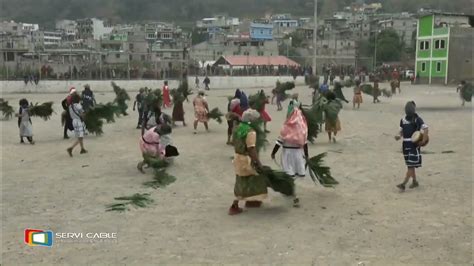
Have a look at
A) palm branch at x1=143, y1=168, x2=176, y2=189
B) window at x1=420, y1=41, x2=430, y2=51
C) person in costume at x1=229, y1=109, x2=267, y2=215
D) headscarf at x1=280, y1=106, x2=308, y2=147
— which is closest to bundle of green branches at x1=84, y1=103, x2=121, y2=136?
palm branch at x1=143, y1=168, x2=176, y2=189

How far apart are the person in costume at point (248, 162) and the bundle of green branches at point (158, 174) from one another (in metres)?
2.32

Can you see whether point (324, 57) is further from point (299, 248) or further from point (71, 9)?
point (71, 9)

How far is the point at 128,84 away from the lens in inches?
1639

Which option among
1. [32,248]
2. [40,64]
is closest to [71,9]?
[40,64]

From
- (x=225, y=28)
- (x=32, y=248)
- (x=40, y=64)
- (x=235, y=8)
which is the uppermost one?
(x=235, y=8)

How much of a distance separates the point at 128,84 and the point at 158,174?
109 feet

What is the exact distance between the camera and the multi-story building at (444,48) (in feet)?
152

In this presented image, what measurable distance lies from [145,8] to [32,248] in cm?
17879

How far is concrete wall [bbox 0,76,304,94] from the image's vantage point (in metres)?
38.1

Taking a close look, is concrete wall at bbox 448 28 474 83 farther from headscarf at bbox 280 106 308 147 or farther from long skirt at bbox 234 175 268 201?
long skirt at bbox 234 175 268 201

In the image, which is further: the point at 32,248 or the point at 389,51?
the point at 389,51

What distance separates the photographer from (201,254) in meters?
5.93

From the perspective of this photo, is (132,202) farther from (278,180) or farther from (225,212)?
(278,180)
